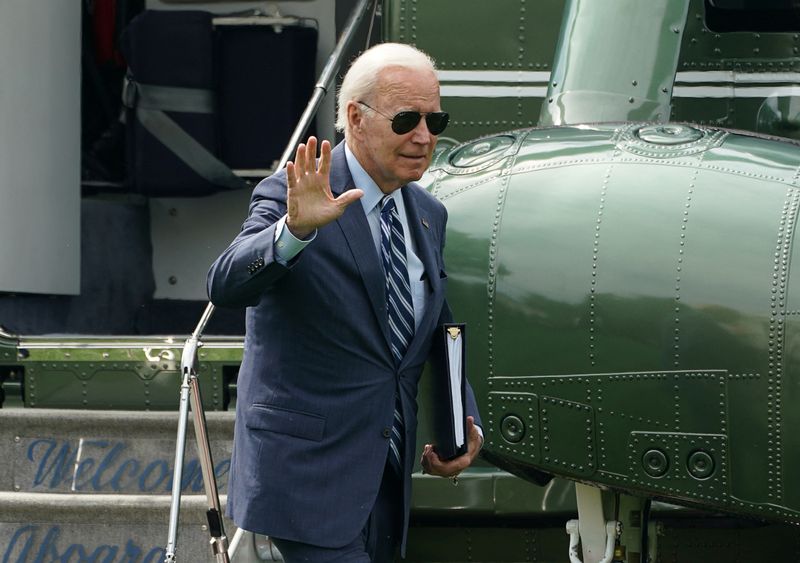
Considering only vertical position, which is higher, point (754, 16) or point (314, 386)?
point (754, 16)

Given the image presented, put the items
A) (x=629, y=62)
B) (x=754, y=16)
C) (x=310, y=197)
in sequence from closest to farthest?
(x=310, y=197) → (x=629, y=62) → (x=754, y=16)

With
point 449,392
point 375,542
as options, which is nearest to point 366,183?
point 449,392

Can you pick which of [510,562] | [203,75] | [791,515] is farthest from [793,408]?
[203,75]

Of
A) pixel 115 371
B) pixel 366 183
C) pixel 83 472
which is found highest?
pixel 366 183

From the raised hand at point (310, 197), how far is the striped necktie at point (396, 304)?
0.33 metres

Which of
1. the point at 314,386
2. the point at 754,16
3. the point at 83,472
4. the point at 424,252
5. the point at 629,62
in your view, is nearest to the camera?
the point at 314,386

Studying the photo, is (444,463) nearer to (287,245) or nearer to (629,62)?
(287,245)

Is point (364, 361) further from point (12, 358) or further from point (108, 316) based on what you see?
point (108, 316)

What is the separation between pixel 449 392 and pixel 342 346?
27 centimetres

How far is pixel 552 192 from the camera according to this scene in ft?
13.4

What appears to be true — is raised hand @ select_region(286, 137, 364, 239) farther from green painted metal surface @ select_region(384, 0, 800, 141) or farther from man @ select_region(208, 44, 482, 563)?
green painted metal surface @ select_region(384, 0, 800, 141)

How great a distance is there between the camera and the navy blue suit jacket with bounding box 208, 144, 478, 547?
2916 mm

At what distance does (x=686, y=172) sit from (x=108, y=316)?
3.72 m

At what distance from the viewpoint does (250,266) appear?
281 cm
